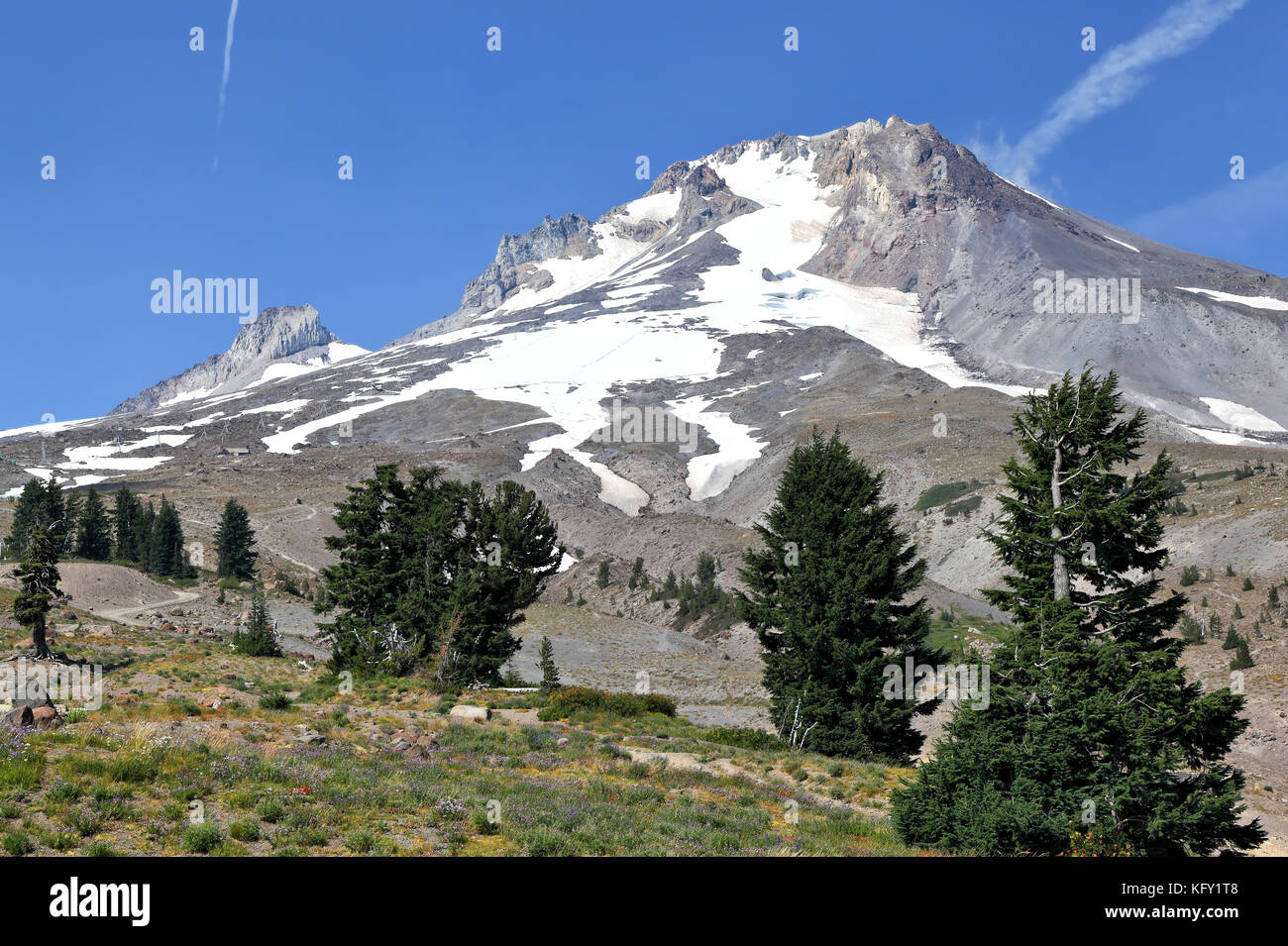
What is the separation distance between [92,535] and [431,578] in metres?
62.2

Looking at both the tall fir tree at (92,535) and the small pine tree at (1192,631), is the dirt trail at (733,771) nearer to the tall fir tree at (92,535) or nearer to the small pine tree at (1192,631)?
the small pine tree at (1192,631)

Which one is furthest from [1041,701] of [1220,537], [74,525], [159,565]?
[74,525]

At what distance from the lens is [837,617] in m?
28.9

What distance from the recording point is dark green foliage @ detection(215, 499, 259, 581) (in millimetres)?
82250

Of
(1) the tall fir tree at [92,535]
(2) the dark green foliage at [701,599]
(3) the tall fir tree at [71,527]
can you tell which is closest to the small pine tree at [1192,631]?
(2) the dark green foliage at [701,599]

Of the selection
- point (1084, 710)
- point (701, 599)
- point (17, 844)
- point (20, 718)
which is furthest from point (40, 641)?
point (701, 599)

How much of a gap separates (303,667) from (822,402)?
159 m

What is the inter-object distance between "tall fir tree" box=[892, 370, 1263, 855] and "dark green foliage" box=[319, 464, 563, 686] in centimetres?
2474

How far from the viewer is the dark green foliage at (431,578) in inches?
1478

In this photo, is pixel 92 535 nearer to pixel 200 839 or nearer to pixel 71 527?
pixel 71 527

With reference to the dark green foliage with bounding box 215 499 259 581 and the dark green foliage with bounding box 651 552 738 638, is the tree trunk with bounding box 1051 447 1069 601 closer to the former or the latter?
the dark green foliage with bounding box 651 552 738 638

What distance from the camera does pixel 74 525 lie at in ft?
284

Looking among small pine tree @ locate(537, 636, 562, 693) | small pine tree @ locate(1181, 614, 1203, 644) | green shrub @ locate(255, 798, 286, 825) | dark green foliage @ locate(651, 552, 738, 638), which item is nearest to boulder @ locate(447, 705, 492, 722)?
small pine tree @ locate(537, 636, 562, 693)

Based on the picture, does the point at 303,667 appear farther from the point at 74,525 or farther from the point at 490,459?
the point at 490,459
